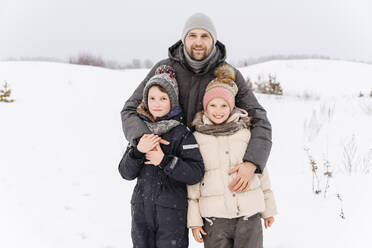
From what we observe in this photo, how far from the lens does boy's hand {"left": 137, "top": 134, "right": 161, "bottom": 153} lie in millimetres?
1934

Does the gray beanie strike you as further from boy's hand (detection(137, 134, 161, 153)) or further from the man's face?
boy's hand (detection(137, 134, 161, 153))

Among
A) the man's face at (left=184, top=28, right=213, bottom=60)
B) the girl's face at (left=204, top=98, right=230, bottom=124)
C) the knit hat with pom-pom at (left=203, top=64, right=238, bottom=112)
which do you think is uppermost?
the man's face at (left=184, top=28, right=213, bottom=60)

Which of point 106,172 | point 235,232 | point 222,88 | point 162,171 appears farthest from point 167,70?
point 106,172

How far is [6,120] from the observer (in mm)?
6402

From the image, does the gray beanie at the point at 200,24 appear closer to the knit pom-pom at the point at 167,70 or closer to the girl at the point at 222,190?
the knit pom-pom at the point at 167,70

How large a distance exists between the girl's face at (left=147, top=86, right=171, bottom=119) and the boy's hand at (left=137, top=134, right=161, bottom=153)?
0.19 m

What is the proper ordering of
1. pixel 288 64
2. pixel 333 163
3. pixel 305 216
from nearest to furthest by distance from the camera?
1. pixel 305 216
2. pixel 333 163
3. pixel 288 64

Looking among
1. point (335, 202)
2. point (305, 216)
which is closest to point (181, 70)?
point (305, 216)

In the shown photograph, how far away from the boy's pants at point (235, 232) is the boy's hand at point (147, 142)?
0.67 m

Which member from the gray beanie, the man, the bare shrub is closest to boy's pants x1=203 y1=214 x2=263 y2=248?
the man

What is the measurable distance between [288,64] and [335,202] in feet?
55.6

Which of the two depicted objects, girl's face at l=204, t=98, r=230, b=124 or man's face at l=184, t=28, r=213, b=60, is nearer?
girl's face at l=204, t=98, r=230, b=124

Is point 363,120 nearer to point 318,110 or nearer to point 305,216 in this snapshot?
point 318,110

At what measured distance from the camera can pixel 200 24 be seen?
7.55 ft
